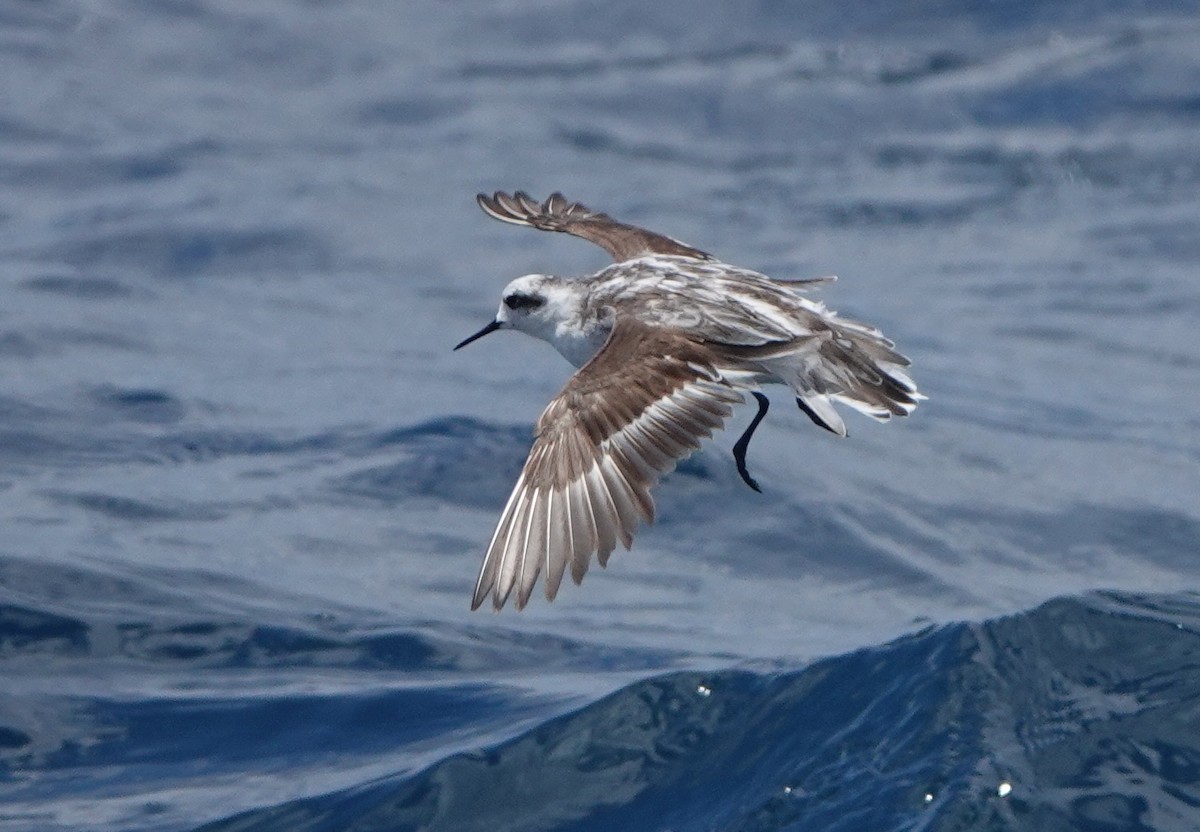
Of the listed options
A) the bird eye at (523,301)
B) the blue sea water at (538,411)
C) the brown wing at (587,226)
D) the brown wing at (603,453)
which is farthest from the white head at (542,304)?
the blue sea water at (538,411)

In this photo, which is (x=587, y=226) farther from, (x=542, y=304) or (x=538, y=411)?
(x=538, y=411)

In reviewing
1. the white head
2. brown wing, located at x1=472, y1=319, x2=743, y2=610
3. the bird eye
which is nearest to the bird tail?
brown wing, located at x1=472, y1=319, x2=743, y2=610

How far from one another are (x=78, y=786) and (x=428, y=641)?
5.62ft

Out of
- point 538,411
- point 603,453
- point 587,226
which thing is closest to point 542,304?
point 587,226

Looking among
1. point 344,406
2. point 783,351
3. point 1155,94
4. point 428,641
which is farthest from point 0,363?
point 1155,94

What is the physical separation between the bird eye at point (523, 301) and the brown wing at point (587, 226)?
601 millimetres

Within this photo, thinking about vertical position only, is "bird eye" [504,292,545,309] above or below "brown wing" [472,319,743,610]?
above

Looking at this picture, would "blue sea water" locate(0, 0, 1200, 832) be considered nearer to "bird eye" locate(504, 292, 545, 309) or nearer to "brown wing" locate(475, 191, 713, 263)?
"bird eye" locate(504, 292, 545, 309)

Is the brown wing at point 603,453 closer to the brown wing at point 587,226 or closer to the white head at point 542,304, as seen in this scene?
the white head at point 542,304

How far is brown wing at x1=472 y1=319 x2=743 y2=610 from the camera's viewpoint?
5664 mm

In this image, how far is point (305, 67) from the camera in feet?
58.0

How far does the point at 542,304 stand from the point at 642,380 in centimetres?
132

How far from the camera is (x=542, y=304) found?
24.3 ft

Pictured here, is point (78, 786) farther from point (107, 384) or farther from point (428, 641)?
point (107, 384)
